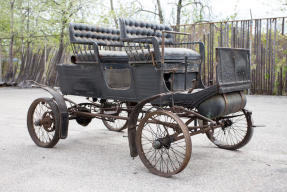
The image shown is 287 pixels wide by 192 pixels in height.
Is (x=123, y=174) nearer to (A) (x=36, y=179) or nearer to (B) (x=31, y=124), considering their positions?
(A) (x=36, y=179)

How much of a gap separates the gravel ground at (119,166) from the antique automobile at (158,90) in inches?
7.4

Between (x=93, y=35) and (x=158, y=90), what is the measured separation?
2.14 m

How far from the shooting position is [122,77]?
4.89 metres

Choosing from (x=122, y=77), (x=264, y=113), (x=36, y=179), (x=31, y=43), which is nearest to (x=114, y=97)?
(x=122, y=77)

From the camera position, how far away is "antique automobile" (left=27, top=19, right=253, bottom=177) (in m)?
3.77

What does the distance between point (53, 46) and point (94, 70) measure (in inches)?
497

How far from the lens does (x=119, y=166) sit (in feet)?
13.3

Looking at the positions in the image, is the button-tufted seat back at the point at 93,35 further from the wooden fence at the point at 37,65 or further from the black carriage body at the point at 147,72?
the wooden fence at the point at 37,65

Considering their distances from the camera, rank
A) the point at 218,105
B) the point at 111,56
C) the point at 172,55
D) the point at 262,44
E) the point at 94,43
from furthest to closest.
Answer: the point at 262,44 < the point at 111,56 < the point at 94,43 < the point at 172,55 < the point at 218,105

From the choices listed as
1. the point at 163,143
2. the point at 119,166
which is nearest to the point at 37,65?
the point at 119,166

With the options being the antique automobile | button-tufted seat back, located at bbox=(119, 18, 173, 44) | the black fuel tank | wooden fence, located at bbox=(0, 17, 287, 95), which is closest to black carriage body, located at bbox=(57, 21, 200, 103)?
the antique automobile

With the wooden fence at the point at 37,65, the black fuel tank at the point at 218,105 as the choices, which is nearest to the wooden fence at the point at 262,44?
the wooden fence at the point at 37,65

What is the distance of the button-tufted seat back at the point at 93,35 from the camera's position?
5250 millimetres

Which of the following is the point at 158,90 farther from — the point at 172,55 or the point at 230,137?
the point at 230,137
